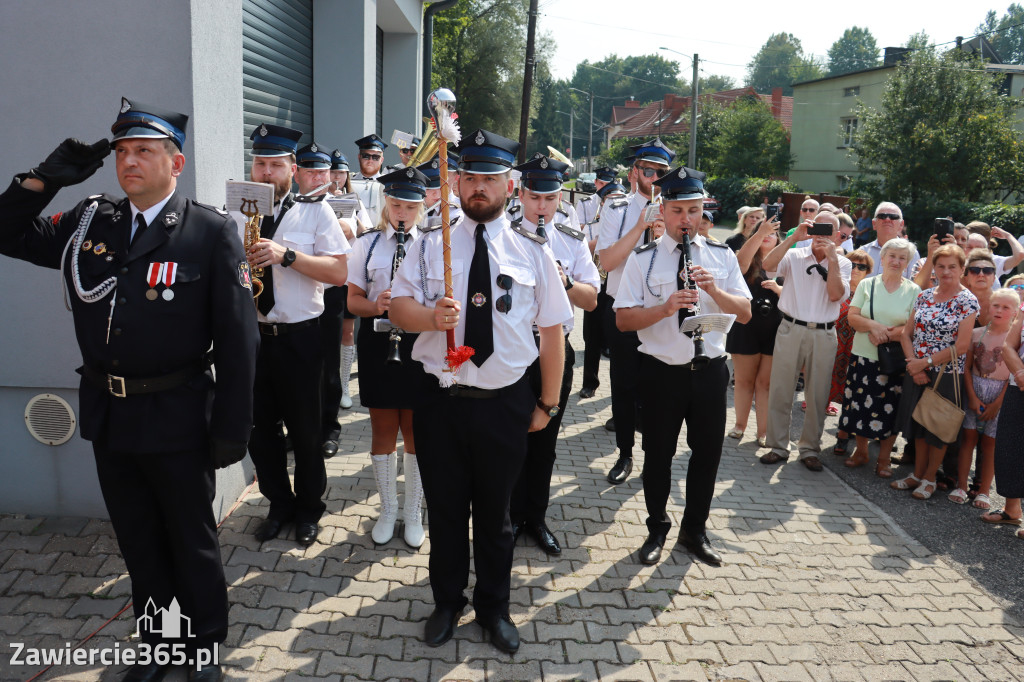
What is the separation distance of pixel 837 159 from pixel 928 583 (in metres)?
42.0

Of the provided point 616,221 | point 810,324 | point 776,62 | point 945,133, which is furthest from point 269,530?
point 776,62

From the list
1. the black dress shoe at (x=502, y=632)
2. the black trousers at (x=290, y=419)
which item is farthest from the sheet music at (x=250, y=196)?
the black dress shoe at (x=502, y=632)

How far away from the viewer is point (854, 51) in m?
125

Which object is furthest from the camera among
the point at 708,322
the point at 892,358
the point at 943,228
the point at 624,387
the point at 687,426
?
the point at 943,228

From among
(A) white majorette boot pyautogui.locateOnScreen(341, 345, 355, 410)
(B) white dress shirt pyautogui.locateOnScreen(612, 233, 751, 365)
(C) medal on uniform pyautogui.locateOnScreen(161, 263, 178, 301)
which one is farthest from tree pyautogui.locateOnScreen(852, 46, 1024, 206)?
(C) medal on uniform pyautogui.locateOnScreen(161, 263, 178, 301)

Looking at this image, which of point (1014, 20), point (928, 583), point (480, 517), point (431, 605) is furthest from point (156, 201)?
point (1014, 20)

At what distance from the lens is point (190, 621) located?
3545 mm

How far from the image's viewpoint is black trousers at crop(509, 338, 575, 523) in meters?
4.91

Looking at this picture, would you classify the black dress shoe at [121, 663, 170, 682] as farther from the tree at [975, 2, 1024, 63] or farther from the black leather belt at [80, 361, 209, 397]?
the tree at [975, 2, 1024, 63]

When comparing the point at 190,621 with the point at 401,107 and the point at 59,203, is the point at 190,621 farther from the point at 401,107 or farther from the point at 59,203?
the point at 401,107

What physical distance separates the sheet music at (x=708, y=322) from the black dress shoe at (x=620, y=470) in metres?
2.14

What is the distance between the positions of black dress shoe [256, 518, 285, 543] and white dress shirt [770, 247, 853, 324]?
4731 mm

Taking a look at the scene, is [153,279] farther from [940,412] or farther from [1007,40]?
[1007,40]

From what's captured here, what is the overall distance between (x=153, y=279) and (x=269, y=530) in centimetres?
213
